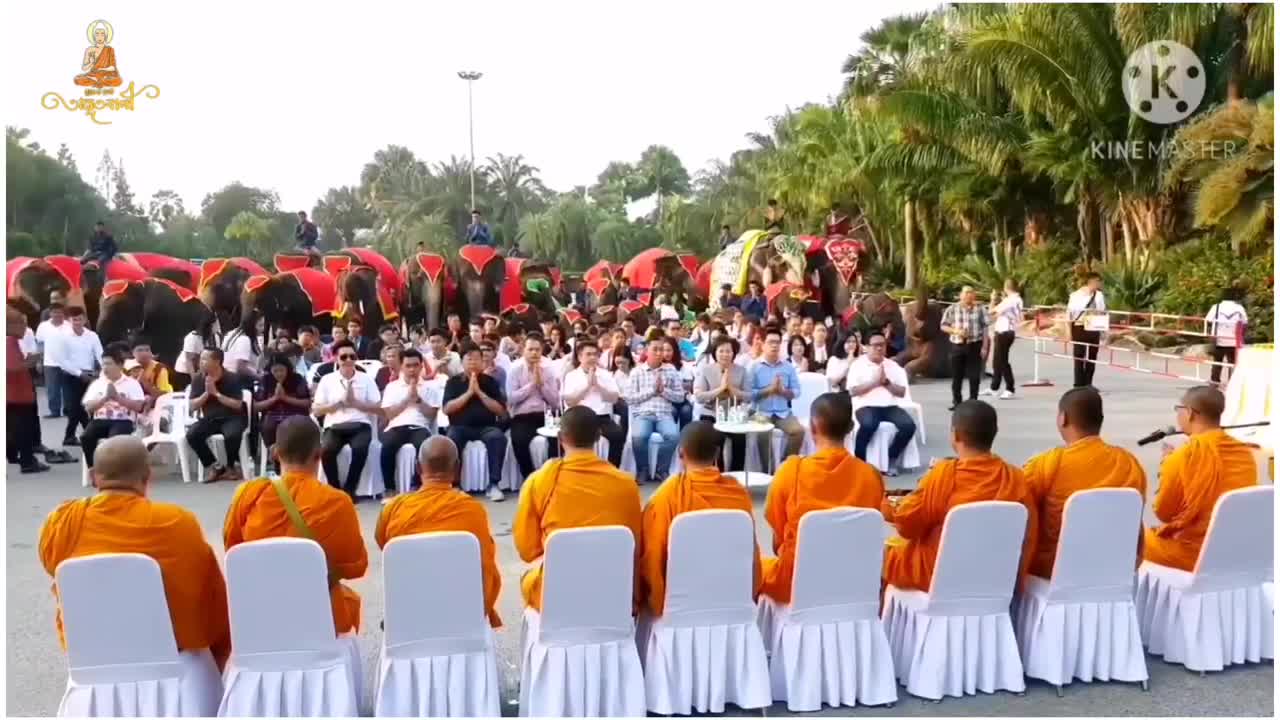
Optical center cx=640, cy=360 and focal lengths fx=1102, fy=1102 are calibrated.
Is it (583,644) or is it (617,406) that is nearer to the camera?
(583,644)

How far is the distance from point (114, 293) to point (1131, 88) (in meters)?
19.1

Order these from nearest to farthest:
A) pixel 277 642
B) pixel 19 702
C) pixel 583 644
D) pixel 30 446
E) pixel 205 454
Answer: pixel 277 642 → pixel 583 644 → pixel 19 702 → pixel 205 454 → pixel 30 446

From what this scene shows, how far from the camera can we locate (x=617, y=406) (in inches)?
366

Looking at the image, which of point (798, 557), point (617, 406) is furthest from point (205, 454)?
point (798, 557)

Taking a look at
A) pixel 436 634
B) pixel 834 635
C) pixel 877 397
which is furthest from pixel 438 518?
pixel 877 397

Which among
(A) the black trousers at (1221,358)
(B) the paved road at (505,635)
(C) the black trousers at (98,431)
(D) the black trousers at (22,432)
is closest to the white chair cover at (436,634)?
(B) the paved road at (505,635)

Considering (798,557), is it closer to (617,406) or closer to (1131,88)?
(617,406)

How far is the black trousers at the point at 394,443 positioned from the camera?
850 cm

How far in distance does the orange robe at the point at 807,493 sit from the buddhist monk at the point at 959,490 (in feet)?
0.53

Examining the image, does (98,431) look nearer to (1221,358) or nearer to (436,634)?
(436,634)

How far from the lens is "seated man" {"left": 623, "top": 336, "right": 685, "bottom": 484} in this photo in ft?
29.3

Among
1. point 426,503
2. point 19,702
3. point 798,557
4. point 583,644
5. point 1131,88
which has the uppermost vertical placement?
point 1131,88

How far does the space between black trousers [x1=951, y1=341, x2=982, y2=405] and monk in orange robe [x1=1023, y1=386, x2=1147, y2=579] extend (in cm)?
822

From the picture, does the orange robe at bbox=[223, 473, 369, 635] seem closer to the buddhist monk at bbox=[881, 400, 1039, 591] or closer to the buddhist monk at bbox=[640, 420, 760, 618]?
the buddhist monk at bbox=[640, 420, 760, 618]
